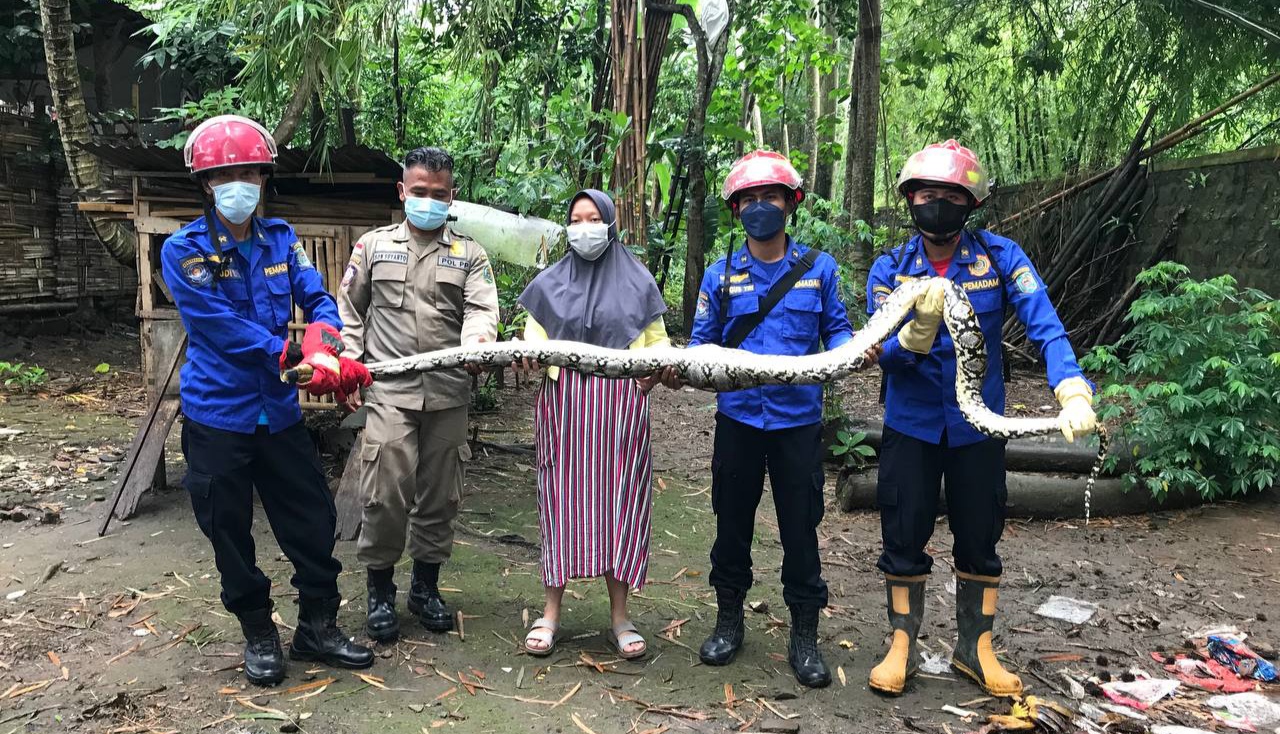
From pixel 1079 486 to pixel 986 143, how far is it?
7.02 metres

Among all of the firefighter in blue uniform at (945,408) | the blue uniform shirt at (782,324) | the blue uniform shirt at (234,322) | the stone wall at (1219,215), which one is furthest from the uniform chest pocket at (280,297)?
the stone wall at (1219,215)

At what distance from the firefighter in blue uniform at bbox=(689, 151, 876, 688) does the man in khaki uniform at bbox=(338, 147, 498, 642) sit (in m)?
1.09

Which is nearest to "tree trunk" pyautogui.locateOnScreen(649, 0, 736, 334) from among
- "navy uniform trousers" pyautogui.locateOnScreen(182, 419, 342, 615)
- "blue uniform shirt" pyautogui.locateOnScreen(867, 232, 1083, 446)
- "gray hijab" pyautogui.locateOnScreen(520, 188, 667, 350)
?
"gray hijab" pyautogui.locateOnScreen(520, 188, 667, 350)

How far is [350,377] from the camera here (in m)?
3.13

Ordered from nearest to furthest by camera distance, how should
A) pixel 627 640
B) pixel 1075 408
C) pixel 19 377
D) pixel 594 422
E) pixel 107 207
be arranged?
1. pixel 1075 408
2. pixel 594 422
3. pixel 627 640
4. pixel 107 207
5. pixel 19 377

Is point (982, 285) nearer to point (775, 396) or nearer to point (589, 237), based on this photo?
point (775, 396)

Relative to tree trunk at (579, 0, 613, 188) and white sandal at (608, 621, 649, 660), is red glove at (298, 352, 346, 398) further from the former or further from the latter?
tree trunk at (579, 0, 613, 188)

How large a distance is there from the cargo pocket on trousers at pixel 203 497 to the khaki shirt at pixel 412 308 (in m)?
0.75

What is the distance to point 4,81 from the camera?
10.4 m

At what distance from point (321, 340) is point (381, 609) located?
4.29 ft

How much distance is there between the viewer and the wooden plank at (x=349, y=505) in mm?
5059

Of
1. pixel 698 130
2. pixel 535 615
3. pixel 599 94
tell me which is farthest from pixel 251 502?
pixel 698 130

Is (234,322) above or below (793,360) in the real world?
above

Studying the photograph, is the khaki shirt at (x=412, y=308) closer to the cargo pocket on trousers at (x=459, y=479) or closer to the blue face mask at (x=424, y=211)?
the blue face mask at (x=424, y=211)
